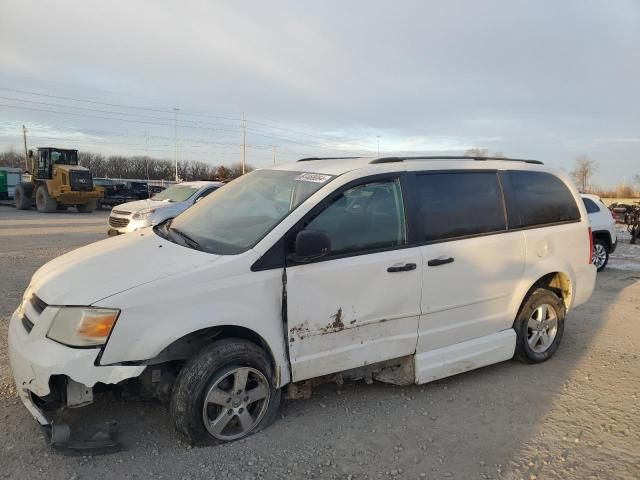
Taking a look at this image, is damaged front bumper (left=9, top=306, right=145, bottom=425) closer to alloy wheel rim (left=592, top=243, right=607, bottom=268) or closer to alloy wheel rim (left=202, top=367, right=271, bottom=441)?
alloy wheel rim (left=202, top=367, right=271, bottom=441)

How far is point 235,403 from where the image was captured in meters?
3.21

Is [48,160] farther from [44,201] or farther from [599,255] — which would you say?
[599,255]

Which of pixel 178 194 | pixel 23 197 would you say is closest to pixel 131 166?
pixel 23 197

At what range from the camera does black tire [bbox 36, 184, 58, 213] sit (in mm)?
23734

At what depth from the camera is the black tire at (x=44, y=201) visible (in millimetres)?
23734

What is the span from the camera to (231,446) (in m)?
3.17

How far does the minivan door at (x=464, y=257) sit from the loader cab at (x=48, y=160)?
81.0 ft

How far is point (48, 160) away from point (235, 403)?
83.2 ft

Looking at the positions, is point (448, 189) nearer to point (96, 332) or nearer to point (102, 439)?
point (96, 332)

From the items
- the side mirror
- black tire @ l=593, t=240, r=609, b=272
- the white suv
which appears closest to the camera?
the side mirror

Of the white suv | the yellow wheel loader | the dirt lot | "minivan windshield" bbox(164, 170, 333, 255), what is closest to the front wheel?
the white suv

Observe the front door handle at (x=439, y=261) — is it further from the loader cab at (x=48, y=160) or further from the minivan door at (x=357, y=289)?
the loader cab at (x=48, y=160)

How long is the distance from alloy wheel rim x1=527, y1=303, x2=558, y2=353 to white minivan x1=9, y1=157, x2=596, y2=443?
16mm

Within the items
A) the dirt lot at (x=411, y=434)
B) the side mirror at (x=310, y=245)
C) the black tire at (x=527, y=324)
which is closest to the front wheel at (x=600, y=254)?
the dirt lot at (x=411, y=434)
